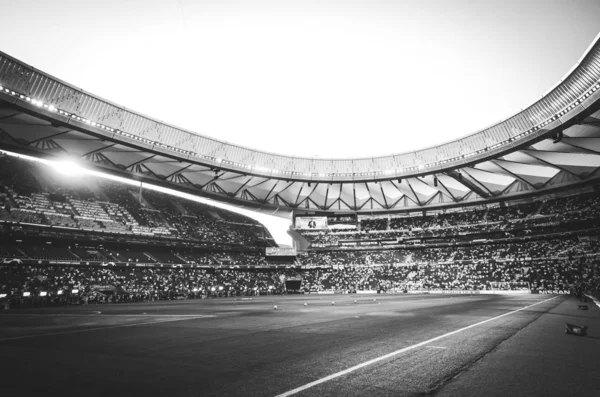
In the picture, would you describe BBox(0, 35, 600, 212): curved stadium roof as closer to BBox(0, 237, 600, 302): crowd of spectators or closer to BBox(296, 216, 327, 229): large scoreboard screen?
BBox(296, 216, 327, 229): large scoreboard screen

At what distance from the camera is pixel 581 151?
122ft

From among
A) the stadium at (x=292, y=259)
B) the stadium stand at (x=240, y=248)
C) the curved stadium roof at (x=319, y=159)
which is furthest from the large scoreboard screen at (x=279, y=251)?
the curved stadium roof at (x=319, y=159)

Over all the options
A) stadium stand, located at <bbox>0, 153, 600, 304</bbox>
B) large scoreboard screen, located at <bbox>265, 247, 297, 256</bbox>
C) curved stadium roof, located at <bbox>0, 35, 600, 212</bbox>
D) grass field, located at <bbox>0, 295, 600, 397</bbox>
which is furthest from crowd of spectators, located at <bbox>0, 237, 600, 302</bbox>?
grass field, located at <bbox>0, 295, 600, 397</bbox>

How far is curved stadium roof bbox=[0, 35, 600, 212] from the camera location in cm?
3231

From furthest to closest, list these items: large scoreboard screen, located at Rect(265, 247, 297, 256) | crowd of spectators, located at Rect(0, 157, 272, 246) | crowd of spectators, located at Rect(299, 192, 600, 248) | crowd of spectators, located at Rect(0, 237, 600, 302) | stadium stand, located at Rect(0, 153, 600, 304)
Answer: large scoreboard screen, located at Rect(265, 247, 297, 256) < crowd of spectators, located at Rect(299, 192, 600, 248) < crowd of spectators, located at Rect(0, 157, 272, 246) < stadium stand, located at Rect(0, 153, 600, 304) < crowd of spectators, located at Rect(0, 237, 600, 302)

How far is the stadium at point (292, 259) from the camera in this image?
5.68 m

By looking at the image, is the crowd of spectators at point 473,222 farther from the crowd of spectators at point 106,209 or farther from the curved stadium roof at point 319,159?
the crowd of spectators at point 106,209

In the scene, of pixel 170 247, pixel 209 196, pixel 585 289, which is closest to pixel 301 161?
pixel 209 196

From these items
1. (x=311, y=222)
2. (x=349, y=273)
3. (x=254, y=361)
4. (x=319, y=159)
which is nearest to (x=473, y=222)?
(x=349, y=273)

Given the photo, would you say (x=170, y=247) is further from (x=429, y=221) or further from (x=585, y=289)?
(x=585, y=289)

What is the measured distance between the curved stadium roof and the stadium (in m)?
0.26

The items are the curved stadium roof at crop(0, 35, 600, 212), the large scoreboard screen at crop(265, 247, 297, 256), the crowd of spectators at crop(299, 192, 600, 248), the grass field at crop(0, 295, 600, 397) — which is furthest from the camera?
the large scoreboard screen at crop(265, 247, 297, 256)

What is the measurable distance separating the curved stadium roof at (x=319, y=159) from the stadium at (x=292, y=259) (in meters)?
0.26

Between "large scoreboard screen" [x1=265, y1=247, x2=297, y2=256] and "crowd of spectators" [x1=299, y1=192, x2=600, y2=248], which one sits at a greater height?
"crowd of spectators" [x1=299, y1=192, x2=600, y2=248]
